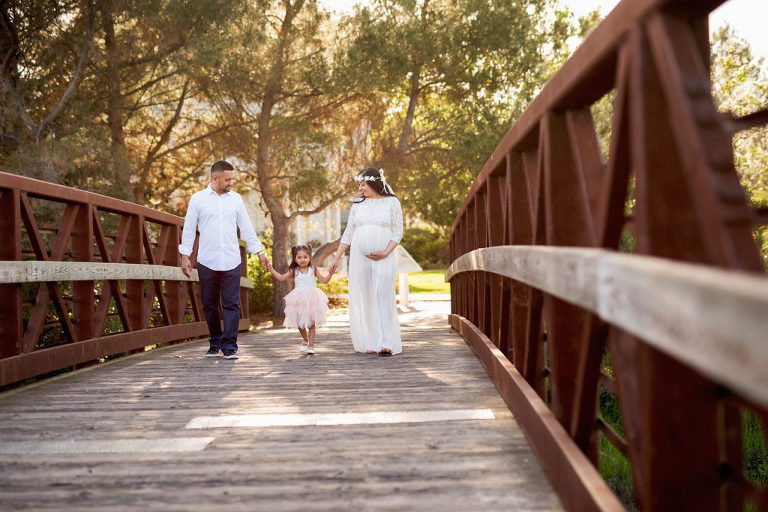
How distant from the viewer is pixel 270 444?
327 cm

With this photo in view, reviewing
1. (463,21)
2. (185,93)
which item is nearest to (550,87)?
(185,93)

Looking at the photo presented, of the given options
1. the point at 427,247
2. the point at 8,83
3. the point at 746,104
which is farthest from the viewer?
the point at 427,247

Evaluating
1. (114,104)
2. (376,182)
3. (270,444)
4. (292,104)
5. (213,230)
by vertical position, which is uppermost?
(292,104)

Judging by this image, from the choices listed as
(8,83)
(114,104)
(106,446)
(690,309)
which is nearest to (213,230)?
(106,446)

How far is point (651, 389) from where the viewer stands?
1.84 meters

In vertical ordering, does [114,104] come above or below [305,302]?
above

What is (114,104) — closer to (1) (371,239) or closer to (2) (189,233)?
(2) (189,233)

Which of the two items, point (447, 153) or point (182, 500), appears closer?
point (182, 500)

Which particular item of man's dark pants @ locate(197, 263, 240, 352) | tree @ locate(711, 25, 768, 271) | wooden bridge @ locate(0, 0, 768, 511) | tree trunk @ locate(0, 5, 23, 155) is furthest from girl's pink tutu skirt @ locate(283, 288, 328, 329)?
tree @ locate(711, 25, 768, 271)

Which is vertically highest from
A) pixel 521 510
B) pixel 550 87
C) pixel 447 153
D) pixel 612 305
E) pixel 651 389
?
pixel 447 153

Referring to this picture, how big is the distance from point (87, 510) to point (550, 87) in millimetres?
2292

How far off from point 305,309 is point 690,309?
5.63 meters

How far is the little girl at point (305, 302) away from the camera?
6.82 m

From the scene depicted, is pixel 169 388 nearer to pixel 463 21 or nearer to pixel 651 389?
pixel 651 389
